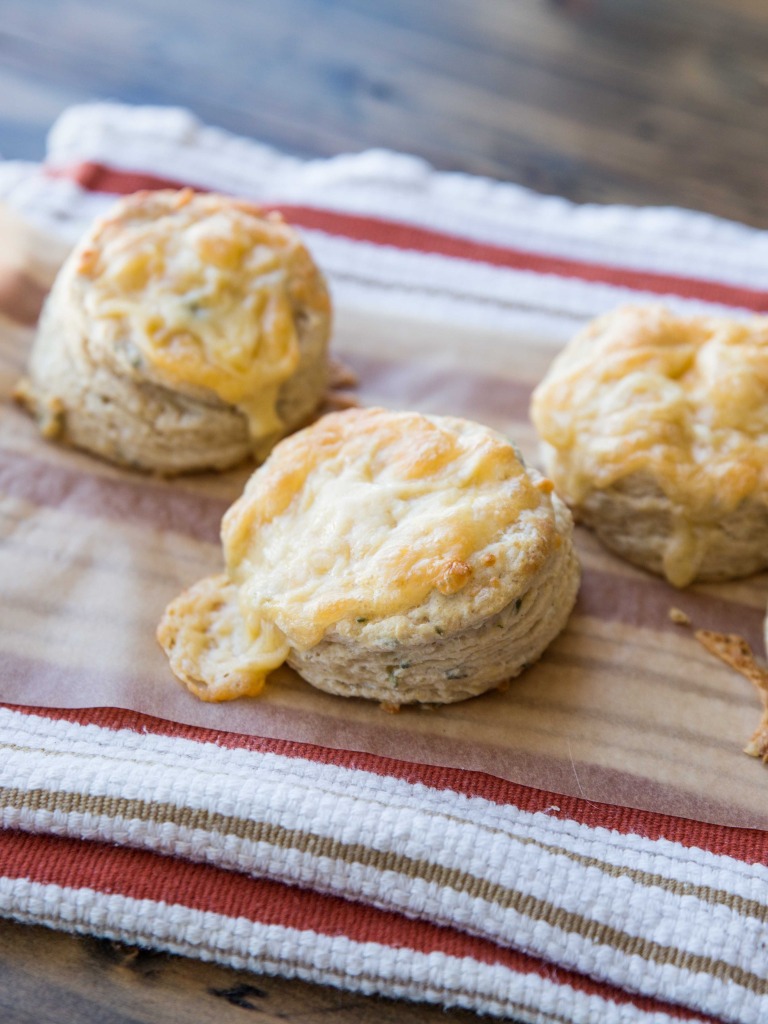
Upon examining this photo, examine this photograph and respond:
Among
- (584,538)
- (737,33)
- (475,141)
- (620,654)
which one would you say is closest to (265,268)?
(584,538)

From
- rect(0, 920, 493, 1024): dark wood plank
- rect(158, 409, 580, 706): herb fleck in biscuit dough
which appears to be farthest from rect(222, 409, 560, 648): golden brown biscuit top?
rect(0, 920, 493, 1024): dark wood plank

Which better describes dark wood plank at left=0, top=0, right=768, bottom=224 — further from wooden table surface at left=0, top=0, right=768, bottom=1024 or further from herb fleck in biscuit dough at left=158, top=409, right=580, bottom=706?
herb fleck in biscuit dough at left=158, top=409, right=580, bottom=706

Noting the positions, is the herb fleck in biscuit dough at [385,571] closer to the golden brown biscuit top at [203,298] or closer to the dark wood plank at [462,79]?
the golden brown biscuit top at [203,298]

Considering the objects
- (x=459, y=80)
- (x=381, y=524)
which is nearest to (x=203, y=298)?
(x=381, y=524)

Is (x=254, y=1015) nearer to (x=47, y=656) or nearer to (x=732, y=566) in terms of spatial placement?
(x=47, y=656)

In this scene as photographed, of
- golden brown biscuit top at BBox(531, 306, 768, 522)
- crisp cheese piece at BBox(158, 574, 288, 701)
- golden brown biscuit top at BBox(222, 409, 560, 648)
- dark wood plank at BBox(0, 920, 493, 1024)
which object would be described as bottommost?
dark wood plank at BBox(0, 920, 493, 1024)

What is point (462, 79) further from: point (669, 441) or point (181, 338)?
point (669, 441)
